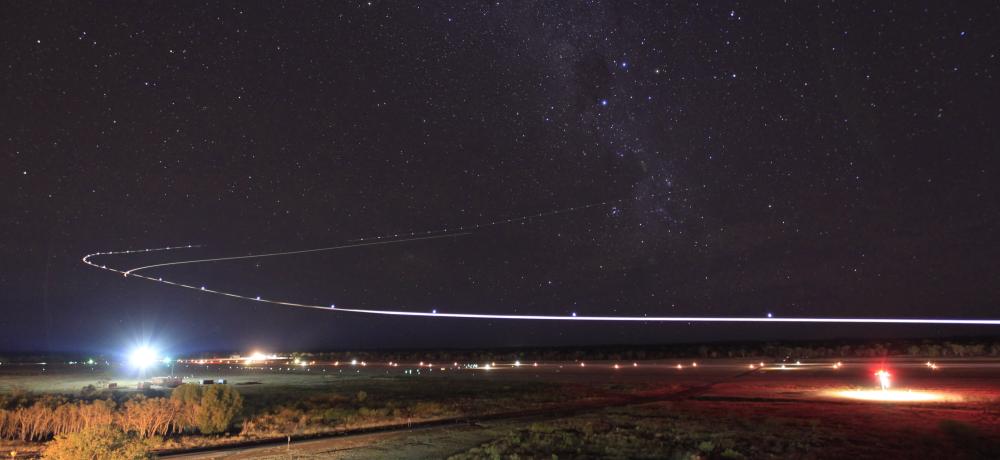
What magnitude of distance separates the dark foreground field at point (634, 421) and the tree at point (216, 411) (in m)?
0.78

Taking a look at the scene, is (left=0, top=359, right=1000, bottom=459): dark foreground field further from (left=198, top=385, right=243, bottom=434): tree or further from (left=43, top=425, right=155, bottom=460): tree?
(left=43, top=425, right=155, bottom=460): tree

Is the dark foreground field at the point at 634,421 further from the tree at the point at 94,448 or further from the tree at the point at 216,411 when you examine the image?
the tree at the point at 94,448

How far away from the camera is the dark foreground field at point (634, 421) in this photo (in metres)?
15.3

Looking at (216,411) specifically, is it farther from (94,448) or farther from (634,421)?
(634,421)

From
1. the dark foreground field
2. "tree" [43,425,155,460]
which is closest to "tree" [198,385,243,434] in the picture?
the dark foreground field

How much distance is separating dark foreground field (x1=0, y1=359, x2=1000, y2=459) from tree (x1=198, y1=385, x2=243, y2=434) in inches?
30.7

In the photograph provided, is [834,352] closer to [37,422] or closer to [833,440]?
[833,440]

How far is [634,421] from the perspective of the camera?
19625 millimetres

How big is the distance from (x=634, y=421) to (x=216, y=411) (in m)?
12.1

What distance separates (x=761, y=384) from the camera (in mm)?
31922

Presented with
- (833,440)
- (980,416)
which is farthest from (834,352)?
(833,440)

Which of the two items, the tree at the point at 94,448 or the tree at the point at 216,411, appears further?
the tree at the point at 216,411

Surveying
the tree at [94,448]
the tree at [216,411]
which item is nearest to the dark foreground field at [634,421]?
the tree at [216,411]

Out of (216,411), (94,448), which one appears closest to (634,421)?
(216,411)
